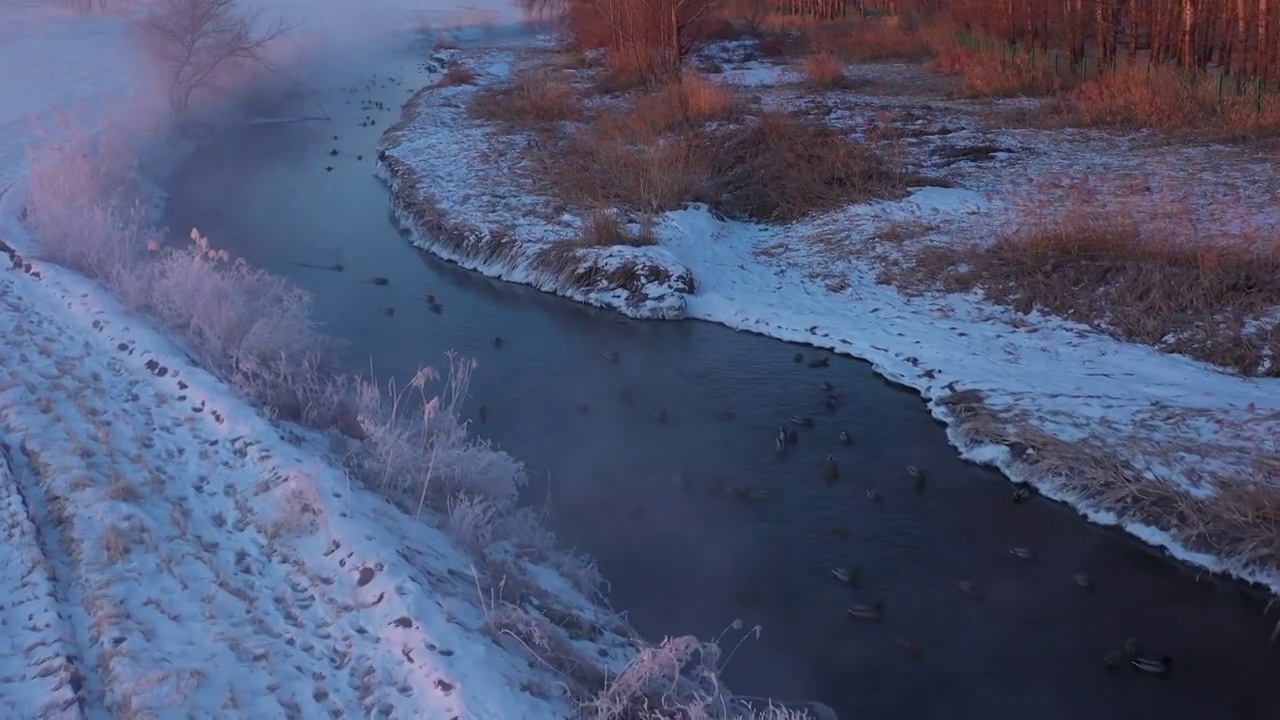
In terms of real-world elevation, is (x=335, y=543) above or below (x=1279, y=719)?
above

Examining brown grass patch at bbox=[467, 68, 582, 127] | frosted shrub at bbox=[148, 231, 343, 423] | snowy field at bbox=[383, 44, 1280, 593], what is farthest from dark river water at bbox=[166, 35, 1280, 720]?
brown grass patch at bbox=[467, 68, 582, 127]

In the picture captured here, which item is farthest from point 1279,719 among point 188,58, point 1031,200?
point 188,58

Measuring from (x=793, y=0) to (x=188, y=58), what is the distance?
1380 inches

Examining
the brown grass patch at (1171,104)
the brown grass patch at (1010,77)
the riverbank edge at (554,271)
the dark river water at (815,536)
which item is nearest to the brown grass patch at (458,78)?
the riverbank edge at (554,271)

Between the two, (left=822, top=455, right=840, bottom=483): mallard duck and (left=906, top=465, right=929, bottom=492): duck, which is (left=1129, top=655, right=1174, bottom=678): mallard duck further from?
(left=822, top=455, right=840, bottom=483): mallard duck

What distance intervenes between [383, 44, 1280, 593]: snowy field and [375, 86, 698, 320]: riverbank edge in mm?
31

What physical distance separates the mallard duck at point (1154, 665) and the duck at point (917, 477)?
226cm

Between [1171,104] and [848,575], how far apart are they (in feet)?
48.8

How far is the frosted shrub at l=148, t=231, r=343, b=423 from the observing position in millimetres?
7871

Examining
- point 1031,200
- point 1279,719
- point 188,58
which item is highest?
point 188,58

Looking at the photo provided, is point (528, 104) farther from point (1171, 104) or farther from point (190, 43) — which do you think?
point (1171, 104)

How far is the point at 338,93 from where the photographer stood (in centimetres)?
3073

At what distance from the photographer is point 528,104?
22.6 m

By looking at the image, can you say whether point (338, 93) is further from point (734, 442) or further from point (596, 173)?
point (734, 442)
